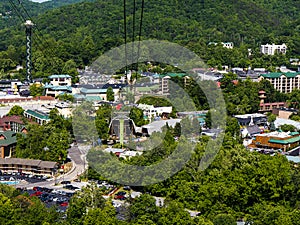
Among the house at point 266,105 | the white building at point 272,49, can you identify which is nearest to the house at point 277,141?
the house at point 266,105

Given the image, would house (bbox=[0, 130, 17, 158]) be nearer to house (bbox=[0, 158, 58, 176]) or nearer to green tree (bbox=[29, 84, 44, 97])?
house (bbox=[0, 158, 58, 176])

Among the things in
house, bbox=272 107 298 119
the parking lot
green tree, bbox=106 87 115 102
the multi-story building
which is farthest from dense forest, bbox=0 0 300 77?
the parking lot

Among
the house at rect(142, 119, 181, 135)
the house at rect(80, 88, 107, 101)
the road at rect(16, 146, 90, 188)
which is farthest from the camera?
the house at rect(80, 88, 107, 101)

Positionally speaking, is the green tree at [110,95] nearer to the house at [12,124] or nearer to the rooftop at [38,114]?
the rooftop at [38,114]

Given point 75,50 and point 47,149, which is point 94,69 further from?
point 47,149

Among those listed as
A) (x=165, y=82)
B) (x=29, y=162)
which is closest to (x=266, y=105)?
(x=165, y=82)

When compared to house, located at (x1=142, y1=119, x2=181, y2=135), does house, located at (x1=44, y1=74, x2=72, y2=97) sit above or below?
above

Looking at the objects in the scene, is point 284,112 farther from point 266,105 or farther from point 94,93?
point 94,93
